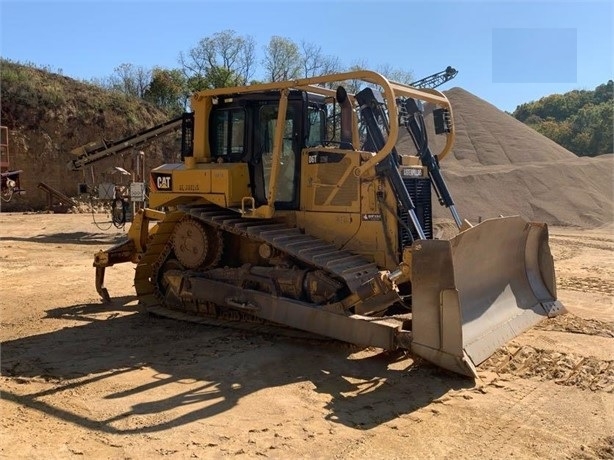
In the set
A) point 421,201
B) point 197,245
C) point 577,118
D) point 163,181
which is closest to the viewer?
point 421,201

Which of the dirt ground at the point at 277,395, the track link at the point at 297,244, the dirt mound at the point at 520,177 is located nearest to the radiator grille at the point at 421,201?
the track link at the point at 297,244

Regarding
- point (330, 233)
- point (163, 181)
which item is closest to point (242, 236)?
point (330, 233)

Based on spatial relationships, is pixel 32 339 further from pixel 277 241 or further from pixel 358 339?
pixel 358 339

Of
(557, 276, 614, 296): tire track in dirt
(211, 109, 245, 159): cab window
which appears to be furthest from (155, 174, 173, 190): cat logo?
(557, 276, 614, 296): tire track in dirt

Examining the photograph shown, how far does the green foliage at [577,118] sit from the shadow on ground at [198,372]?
46505mm

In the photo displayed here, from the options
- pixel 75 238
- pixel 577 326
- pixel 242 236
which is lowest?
pixel 577 326

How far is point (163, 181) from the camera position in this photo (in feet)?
26.0

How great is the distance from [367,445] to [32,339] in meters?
4.32

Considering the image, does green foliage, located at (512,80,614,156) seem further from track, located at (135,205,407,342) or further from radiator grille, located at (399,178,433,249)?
track, located at (135,205,407,342)

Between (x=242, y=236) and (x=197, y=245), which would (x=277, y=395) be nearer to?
(x=242, y=236)

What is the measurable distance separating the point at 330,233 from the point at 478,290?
174 centimetres

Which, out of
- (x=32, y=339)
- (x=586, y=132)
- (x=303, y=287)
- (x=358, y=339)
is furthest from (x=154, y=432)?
(x=586, y=132)

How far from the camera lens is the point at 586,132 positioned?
5028 cm

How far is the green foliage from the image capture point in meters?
47.8
